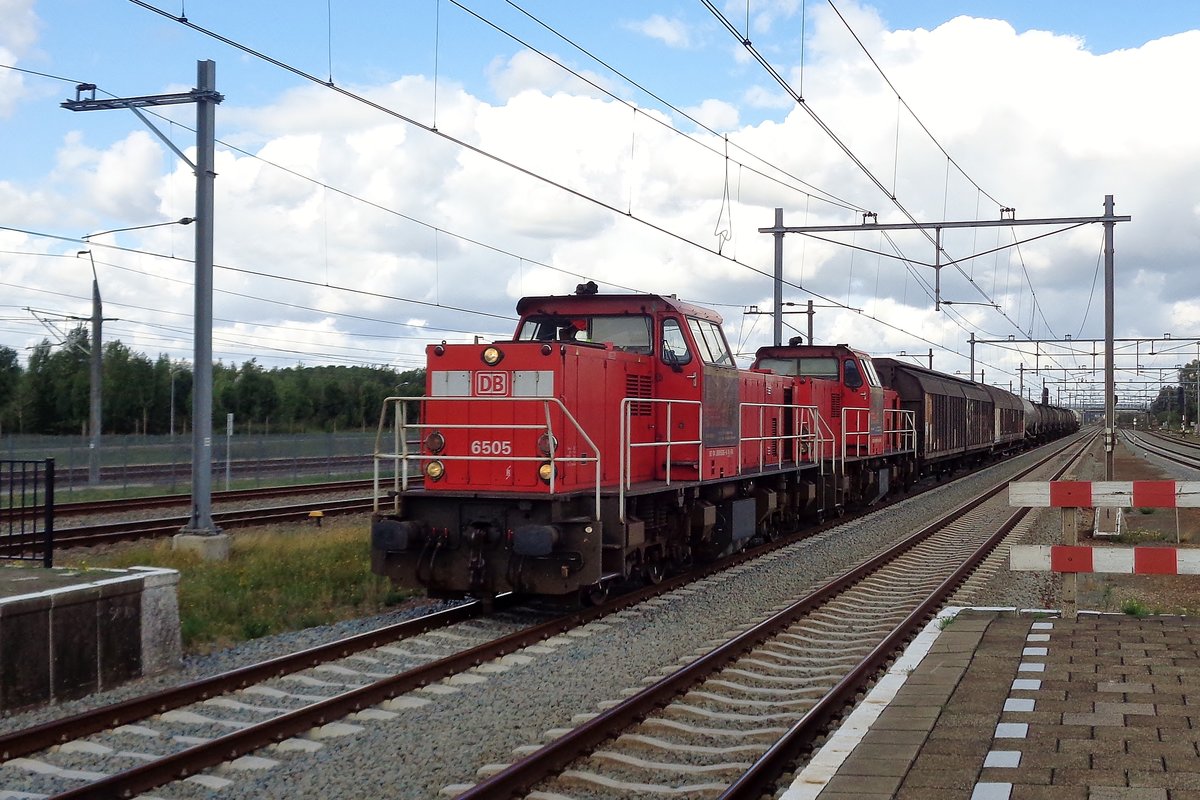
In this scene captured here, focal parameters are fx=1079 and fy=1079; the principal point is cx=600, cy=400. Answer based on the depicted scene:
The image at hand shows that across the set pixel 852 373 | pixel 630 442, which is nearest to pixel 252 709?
pixel 630 442

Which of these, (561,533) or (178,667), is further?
(561,533)

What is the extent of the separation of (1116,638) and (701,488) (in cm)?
527

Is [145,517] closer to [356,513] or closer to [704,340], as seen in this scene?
[356,513]

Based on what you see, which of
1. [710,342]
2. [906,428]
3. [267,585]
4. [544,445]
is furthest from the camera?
[906,428]

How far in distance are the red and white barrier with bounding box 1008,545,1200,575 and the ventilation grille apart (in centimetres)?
423

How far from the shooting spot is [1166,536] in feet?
54.5

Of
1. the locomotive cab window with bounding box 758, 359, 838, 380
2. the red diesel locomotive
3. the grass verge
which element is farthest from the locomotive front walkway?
the locomotive cab window with bounding box 758, 359, 838, 380

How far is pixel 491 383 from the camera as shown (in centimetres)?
1012

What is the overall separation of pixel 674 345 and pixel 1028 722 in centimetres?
664

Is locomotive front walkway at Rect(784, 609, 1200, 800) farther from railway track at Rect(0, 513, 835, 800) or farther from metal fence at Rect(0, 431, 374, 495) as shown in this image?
metal fence at Rect(0, 431, 374, 495)

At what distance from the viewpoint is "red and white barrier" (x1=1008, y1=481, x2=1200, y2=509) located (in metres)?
8.16


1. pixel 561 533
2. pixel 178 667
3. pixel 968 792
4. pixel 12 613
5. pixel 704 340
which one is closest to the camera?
pixel 968 792

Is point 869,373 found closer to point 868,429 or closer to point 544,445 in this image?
point 868,429

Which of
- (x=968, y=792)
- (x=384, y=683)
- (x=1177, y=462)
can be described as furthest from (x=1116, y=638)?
(x=1177, y=462)
